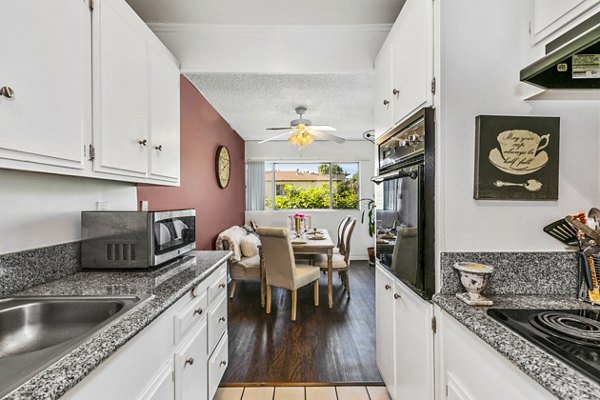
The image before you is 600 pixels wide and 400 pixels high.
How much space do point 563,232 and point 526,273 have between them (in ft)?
0.72

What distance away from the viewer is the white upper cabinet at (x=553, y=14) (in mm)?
894

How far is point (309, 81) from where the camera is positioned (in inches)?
128

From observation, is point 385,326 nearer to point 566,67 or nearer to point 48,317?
point 566,67

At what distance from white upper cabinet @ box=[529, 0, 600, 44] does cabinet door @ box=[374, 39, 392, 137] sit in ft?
2.39

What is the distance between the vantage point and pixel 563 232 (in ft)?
3.87

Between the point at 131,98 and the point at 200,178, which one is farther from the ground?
the point at 131,98

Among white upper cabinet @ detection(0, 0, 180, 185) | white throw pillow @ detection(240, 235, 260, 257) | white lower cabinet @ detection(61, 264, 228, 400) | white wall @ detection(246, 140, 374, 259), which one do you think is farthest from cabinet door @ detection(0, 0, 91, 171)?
white wall @ detection(246, 140, 374, 259)

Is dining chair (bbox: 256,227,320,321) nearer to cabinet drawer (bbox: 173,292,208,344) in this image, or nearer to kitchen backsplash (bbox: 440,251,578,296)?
cabinet drawer (bbox: 173,292,208,344)

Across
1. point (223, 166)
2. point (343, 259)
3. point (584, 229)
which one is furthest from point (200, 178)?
point (584, 229)

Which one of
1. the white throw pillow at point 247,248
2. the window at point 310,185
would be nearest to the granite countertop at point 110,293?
the white throw pillow at point 247,248

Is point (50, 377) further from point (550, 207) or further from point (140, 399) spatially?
point (550, 207)

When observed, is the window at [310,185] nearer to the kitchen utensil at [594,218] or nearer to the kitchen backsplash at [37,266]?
the kitchen backsplash at [37,266]

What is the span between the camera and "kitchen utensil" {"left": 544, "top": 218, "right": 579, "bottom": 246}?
3.86 feet

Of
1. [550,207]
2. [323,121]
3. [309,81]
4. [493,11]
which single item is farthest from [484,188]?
[323,121]
